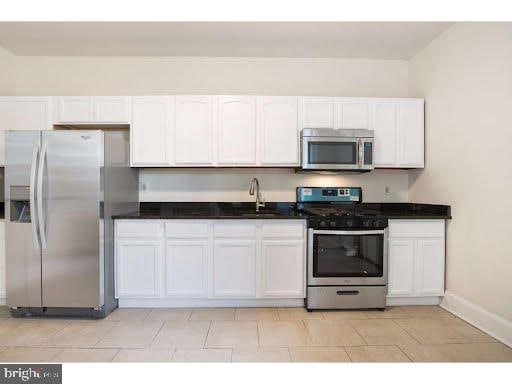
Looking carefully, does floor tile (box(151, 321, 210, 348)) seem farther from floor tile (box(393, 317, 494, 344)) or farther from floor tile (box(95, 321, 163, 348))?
floor tile (box(393, 317, 494, 344))

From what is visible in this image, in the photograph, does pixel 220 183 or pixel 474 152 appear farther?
pixel 220 183

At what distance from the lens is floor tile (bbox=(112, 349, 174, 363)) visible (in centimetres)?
217

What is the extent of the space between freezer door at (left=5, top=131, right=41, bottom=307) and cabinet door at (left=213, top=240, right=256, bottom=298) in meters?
1.66

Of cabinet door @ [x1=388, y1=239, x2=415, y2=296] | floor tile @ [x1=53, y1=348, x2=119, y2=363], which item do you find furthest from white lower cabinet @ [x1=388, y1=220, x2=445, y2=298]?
floor tile @ [x1=53, y1=348, x2=119, y2=363]

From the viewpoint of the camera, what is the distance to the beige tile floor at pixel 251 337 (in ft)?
7.32

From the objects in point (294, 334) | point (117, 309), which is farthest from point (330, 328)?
point (117, 309)

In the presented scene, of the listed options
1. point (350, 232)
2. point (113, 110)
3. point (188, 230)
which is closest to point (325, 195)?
point (350, 232)

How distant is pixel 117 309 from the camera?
10.2 feet

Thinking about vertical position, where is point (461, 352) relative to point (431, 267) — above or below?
below

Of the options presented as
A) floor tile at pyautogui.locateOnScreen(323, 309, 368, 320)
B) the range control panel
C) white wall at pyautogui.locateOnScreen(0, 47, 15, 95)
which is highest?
white wall at pyautogui.locateOnScreen(0, 47, 15, 95)

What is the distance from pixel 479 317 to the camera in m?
2.67

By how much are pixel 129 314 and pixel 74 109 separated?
225 cm

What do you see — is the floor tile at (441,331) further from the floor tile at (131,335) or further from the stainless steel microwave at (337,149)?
the floor tile at (131,335)

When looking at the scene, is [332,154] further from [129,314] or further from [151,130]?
[129,314]
